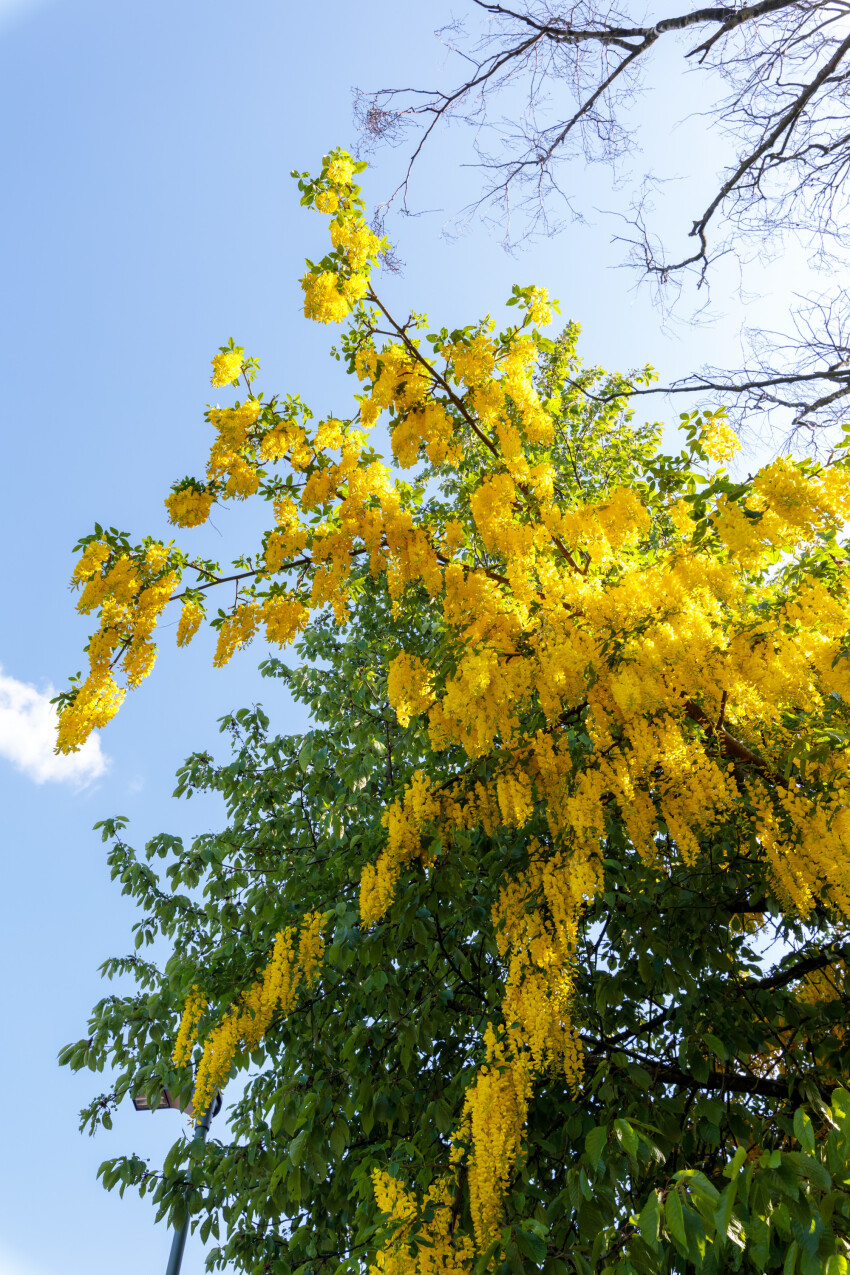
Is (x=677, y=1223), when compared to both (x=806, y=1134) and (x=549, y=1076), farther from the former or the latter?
(x=549, y=1076)

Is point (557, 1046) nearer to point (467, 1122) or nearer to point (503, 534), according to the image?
point (467, 1122)

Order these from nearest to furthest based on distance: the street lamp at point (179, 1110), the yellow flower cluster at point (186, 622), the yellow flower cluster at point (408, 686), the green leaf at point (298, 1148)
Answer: the green leaf at point (298, 1148)
the yellow flower cluster at point (408, 686)
the yellow flower cluster at point (186, 622)
the street lamp at point (179, 1110)

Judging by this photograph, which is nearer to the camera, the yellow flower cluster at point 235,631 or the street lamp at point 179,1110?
the yellow flower cluster at point 235,631

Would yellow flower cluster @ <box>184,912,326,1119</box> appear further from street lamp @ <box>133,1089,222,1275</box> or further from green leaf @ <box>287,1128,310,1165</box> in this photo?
street lamp @ <box>133,1089,222,1275</box>

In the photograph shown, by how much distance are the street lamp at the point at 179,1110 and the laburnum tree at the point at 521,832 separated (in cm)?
32

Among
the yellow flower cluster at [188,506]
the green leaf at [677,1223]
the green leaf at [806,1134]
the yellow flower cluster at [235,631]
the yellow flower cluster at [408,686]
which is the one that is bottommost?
the green leaf at [677,1223]

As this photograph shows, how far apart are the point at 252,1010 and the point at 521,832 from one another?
147 cm

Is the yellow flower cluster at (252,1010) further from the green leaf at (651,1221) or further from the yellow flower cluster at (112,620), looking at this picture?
the green leaf at (651,1221)

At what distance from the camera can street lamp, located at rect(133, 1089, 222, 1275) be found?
5.01 meters

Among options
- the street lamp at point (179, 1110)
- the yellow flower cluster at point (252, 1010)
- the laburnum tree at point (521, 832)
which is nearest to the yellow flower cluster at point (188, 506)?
the laburnum tree at point (521, 832)

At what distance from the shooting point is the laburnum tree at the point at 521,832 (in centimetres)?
304

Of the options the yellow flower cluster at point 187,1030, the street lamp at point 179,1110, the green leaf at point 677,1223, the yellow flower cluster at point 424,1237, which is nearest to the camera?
the green leaf at point 677,1223

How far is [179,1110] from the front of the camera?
5.25 meters

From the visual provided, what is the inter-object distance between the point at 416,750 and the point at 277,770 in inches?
54.9
